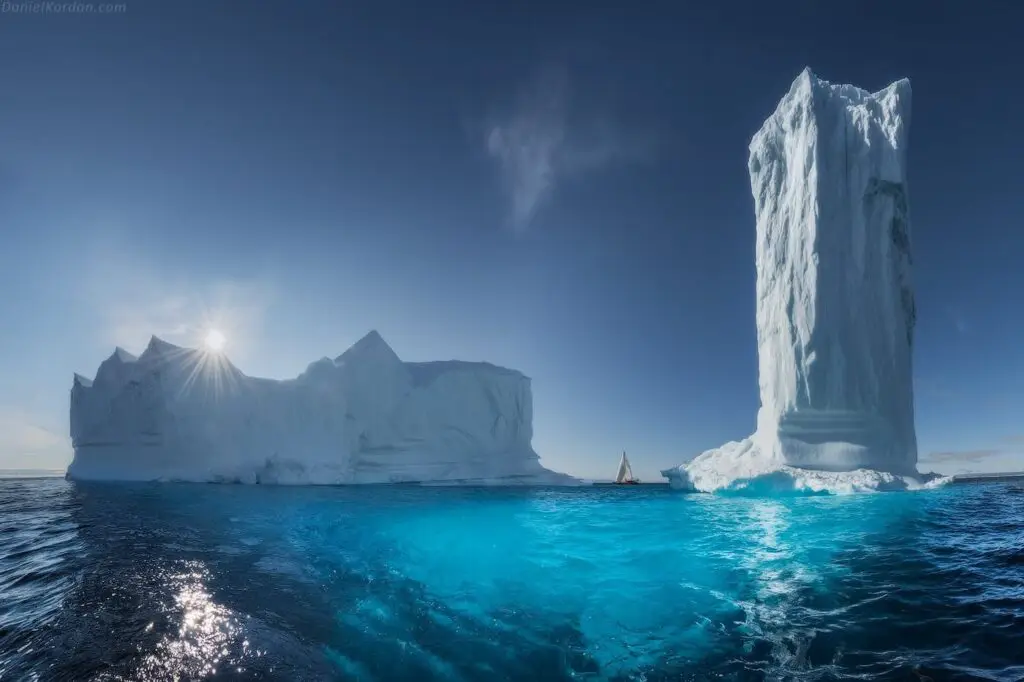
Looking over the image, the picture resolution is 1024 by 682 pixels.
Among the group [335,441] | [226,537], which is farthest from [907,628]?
[335,441]

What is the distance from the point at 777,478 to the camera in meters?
19.1

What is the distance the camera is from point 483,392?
3825 centimetres

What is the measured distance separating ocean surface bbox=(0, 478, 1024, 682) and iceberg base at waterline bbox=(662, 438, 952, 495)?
763 cm

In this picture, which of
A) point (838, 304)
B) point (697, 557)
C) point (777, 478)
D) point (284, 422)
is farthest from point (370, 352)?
point (697, 557)

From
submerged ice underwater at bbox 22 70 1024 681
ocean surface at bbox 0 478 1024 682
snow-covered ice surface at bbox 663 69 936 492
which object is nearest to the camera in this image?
ocean surface at bbox 0 478 1024 682

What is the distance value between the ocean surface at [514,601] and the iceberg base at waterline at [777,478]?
763 cm

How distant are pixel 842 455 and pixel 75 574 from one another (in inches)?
950

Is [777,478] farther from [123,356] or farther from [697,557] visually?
[123,356]

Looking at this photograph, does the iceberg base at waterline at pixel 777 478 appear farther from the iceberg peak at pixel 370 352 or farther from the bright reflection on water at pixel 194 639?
the iceberg peak at pixel 370 352

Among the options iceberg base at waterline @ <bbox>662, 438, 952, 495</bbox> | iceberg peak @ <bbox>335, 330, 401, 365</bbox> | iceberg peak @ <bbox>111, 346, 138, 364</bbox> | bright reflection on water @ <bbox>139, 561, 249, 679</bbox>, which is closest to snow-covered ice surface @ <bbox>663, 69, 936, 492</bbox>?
iceberg base at waterline @ <bbox>662, 438, 952, 495</bbox>

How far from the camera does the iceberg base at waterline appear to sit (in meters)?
18.1

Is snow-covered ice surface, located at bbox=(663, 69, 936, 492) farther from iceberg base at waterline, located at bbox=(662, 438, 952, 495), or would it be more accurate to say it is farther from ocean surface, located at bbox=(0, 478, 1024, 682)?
ocean surface, located at bbox=(0, 478, 1024, 682)

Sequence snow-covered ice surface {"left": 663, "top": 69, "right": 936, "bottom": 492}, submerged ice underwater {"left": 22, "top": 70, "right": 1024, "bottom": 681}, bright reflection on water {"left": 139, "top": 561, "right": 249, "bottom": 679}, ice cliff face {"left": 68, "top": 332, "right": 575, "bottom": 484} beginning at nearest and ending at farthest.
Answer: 1. bright reflection on water {"left": 139, "top": 561, "right": 249, "bottom": 679}
2. submerged ice underwater {"left": 22, "top": 70, "right": 1024, "bottom": 681}
3. snow-covered ice surface {"left": 663, "top": 69, "right": 936, "bottom": 492}
4. ice cliff face {"left": 68, "top": 332, "right": 575, "bottom": 484}

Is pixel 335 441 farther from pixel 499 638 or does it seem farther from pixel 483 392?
pixel 499 638
